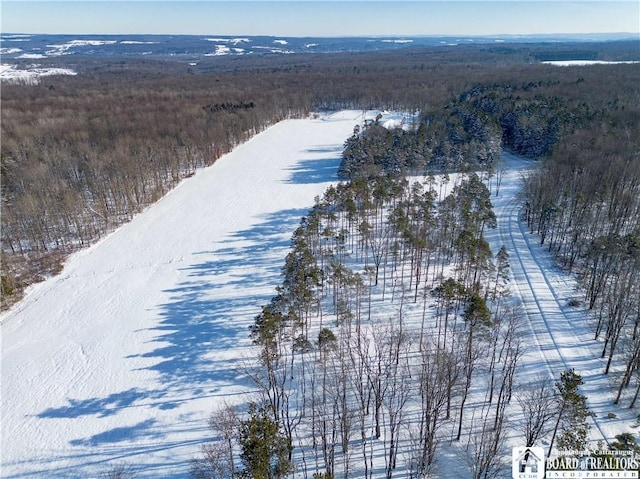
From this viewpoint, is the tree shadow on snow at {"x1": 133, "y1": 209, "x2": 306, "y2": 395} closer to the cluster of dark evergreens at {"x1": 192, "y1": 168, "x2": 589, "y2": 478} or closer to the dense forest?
the dense forest

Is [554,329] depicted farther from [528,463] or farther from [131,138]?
[131,138]

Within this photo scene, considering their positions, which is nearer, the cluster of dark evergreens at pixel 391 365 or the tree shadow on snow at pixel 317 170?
the cluster of dark evergreens at pixel 391 365

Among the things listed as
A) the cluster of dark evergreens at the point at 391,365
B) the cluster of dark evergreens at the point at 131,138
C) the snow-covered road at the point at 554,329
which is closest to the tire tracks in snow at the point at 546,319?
the snow-covered road at the point at 554,329

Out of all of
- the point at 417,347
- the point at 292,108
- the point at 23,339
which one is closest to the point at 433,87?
the point at 292,108

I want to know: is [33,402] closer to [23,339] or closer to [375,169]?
[23,339]

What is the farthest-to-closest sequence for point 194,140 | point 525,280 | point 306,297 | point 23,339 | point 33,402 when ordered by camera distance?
1. point 194,140
2. point 525,280
3. point 23,339
4. point 306,297
5. point 33,402

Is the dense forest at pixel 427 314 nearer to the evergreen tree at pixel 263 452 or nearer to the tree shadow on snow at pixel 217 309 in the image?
the evergreen tree at pixel 263 452
